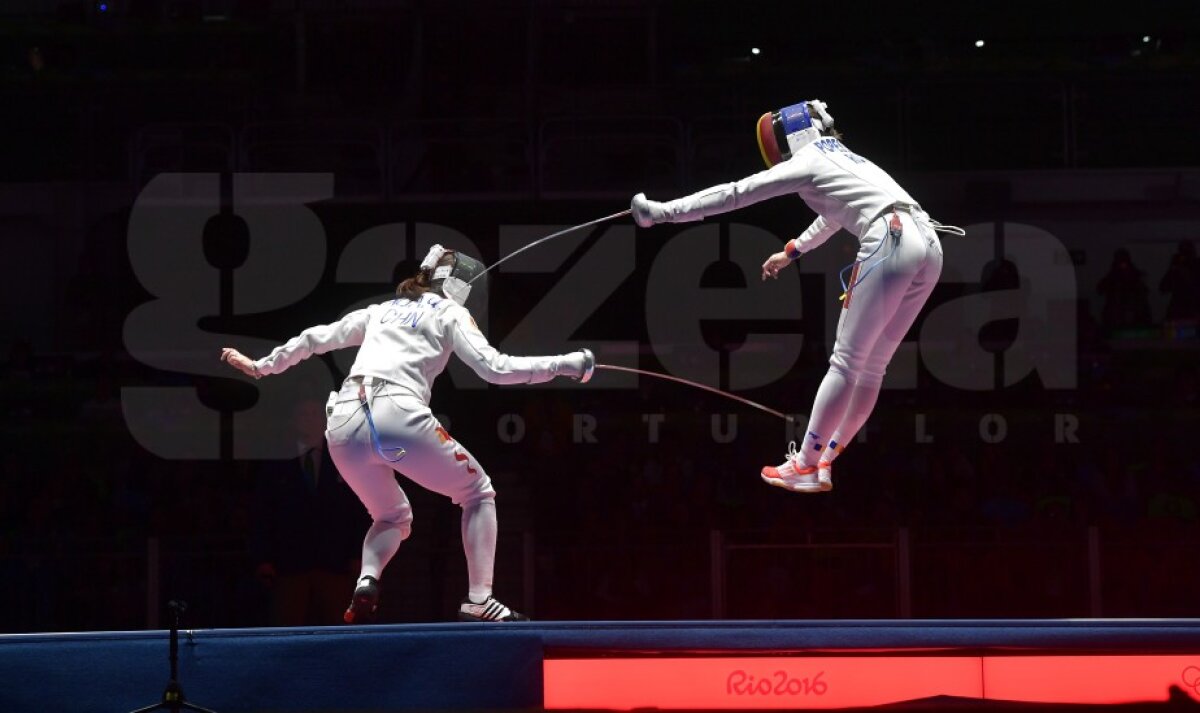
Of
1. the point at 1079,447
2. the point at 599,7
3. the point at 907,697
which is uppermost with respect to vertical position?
the point at 599,7

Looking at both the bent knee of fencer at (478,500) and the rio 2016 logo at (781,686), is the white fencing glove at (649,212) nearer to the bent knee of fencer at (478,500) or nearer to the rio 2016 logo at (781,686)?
the bent knee of fencer at (478,500)

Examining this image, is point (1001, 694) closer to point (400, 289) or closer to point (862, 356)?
point (862, 356)

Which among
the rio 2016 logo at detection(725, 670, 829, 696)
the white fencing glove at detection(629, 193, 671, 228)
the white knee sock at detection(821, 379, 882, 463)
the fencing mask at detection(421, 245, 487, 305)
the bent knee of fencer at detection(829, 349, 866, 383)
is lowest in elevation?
the rio 2016 logo at detection(725, 670, 829, 696)

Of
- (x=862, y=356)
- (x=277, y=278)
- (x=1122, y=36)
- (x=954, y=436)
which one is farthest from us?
(x=1122, y=36)

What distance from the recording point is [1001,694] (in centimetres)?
480

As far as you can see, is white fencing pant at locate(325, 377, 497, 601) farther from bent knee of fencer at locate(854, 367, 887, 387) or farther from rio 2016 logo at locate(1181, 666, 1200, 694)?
rio 2016 logo at locate(1181, 666, 1200, 694)

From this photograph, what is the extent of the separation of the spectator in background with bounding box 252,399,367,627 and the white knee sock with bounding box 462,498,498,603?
955 mm

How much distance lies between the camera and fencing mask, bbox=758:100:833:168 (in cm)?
520

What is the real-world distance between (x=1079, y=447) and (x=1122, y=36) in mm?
3587

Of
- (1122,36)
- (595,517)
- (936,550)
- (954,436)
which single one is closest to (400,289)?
(595,517)

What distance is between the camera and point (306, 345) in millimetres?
5230

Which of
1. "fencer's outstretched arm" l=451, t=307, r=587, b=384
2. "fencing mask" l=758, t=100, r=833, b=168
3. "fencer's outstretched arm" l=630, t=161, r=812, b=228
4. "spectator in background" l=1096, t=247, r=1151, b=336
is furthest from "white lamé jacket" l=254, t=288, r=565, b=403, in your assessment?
"spectator in background" l=1096, t=247, r=1151, b=336

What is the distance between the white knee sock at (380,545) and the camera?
5148mm

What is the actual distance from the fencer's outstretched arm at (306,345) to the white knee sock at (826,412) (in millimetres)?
1689
